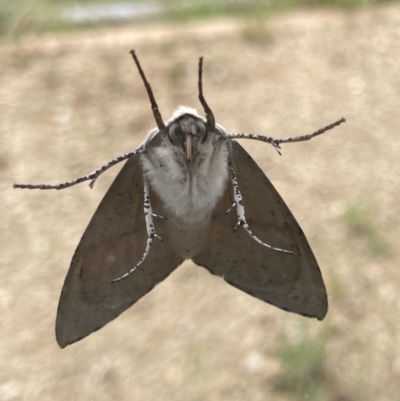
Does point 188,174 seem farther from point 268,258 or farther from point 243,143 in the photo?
point 243,143

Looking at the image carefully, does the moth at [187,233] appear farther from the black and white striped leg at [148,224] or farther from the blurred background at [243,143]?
the blurred background at [243,143]

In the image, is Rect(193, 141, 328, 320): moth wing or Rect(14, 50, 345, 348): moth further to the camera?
Rect(193, 141, 328, 320): moth wing

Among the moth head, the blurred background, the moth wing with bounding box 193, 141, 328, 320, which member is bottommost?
the blurred background

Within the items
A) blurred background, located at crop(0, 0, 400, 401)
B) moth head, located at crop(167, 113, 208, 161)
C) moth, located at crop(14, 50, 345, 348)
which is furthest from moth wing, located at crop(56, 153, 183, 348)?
blurred background, located at crop(0, 0, 400, 401)

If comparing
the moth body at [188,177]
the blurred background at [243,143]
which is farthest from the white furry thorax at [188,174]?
the blurred background at [243,143]

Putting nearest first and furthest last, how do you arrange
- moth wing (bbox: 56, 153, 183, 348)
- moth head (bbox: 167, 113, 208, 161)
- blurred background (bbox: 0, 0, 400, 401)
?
moth head (bbox: 167, 113, 208, 161)
moth wing (bbox: 56, 153, 183, 348)
blurred background (bbox: 0, 0, 400, 401)

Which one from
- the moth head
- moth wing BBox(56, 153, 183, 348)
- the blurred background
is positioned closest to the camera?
the moth head

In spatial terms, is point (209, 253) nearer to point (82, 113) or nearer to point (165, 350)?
point (165, 350)

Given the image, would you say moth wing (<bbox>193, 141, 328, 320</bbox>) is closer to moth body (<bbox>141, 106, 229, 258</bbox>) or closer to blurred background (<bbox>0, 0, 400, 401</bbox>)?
moth body (<bbox>141, 106, 229, 258</bbox>)
